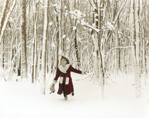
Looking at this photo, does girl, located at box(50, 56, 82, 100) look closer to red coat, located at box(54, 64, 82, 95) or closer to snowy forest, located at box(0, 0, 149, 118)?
red coat, located at box(54, 64, 82, 95)

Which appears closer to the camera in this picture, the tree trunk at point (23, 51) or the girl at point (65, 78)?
the girl at point (65, 78)

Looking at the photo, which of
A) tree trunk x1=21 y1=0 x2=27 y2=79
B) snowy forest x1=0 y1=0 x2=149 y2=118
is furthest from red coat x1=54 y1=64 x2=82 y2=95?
tree trunk x1=21 y1=0 x2=27 y2=79

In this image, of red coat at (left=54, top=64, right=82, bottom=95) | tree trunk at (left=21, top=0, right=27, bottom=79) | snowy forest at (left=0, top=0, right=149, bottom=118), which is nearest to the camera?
snowy forest at (left=0, top=0, right=149, bottom=118)

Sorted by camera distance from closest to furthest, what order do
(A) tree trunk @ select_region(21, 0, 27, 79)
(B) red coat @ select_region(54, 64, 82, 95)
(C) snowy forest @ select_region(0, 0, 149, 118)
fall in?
1. (C) snowy forest @ select_region(0, 0, 149, 118)
2. (B) red coat @ select_region(54, 64, 82, 95)
3. (A) tree trunk @ select_region(21, 0, 27, 79)

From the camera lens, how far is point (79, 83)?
5.53 m

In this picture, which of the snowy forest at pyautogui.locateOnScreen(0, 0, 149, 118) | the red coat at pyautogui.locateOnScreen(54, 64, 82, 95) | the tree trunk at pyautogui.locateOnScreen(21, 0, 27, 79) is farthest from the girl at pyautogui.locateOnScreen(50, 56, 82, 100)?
the tree trunk at pyautogui.locateOnScreen(21, 0, 27, 79)

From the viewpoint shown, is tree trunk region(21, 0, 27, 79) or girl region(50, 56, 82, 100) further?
tree trunk region(21, 0, 27, 79)

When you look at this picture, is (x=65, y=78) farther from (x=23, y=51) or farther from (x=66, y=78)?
(x=23, y=51)

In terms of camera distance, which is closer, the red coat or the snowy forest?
the snowy forest

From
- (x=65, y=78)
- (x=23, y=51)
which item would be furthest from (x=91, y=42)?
(x=65, y=78)

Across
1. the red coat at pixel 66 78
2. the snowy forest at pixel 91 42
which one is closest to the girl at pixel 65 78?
the red coat at pixel 66 78

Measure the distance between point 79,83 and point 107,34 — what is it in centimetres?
217

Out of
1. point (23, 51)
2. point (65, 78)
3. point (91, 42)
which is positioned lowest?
point (65, 78)

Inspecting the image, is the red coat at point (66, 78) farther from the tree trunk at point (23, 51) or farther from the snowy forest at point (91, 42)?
the tree trunk at point (23, 51)
